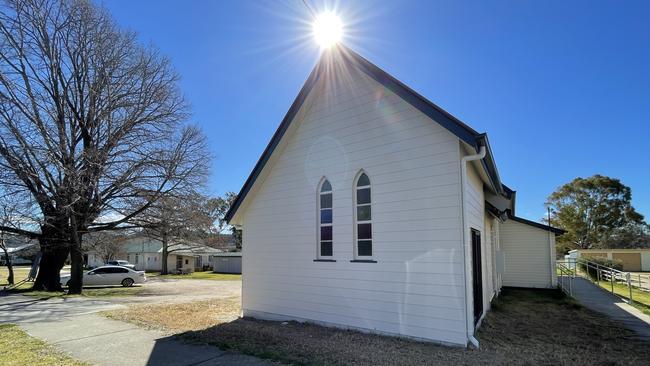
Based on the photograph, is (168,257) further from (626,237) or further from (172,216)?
(626,237)

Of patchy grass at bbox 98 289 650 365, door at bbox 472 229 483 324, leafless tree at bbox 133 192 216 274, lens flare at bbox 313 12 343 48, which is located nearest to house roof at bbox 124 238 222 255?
leafless tree at bbox 133 192 216 274

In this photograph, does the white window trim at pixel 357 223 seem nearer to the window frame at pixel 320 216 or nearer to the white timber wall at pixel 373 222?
the white timber wall at pixel 373 222

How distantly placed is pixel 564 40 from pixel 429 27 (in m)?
5.01

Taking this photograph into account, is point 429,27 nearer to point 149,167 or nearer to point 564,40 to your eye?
point 564,40

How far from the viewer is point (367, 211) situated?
9375mm

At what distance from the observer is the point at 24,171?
59.0 feet

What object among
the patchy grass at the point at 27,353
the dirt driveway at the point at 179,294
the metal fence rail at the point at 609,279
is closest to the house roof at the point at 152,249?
the dirt driveway at the point at 179,294

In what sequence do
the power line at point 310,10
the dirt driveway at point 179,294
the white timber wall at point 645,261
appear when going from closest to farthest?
the power line at point 310,10 → the dirt driveway at point 179,294 → the white timber wall at point 645,261

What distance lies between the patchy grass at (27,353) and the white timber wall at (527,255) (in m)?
19.3

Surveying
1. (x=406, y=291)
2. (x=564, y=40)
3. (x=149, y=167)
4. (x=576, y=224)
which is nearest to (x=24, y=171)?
(x=149, y=167)

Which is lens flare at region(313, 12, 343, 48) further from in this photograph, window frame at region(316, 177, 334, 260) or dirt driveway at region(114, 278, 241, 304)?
dirt driveway at region(114, 278, 241, 304)

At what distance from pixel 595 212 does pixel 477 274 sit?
59.6 m

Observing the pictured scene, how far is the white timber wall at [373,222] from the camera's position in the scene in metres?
7.92

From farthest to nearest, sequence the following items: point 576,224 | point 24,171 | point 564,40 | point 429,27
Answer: point 576,224 < point 24,171 < point 564,40 < point 429,27
